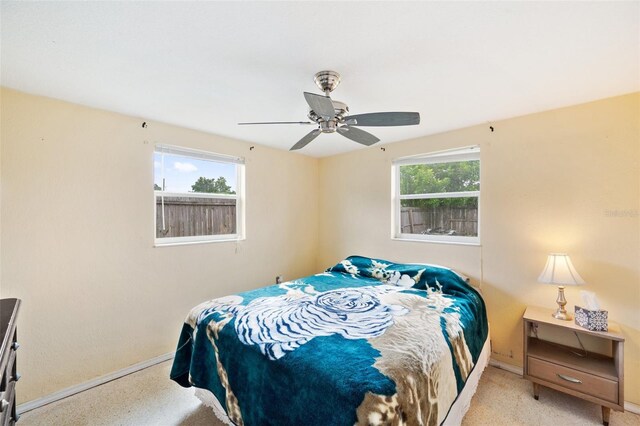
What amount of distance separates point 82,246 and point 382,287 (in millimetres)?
2544

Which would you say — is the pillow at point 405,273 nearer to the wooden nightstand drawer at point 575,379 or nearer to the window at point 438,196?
the window at point 438,196

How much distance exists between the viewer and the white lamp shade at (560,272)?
6.63 feet

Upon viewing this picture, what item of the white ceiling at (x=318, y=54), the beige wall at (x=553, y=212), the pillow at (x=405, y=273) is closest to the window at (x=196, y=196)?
the white ceiling at (x=318, y=54)

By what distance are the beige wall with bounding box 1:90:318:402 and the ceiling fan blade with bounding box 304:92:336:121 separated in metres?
1.81

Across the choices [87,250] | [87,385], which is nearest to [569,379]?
[87,385]

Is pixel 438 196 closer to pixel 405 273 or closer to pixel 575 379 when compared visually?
pixel 405 273

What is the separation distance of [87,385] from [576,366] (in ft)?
12.0

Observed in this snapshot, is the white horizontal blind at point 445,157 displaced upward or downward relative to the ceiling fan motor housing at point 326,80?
downward

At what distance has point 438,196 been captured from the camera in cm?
302

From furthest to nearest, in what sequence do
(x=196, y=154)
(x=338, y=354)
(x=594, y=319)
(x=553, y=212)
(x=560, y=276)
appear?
(x=196, y=154)
(x=553, y=212)
(x=560, y=276)
(x=594, y=319)
(x=338, y=354)

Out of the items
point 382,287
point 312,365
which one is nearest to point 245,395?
point 312,365

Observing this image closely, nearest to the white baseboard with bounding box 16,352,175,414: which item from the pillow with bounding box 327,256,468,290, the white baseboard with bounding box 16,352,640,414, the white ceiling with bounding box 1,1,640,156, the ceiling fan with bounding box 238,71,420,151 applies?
the white baseboard with bounding box 16,352,640,414

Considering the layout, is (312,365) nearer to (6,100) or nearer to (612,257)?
(612,257)

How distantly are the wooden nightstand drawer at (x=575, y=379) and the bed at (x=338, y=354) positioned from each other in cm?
36
